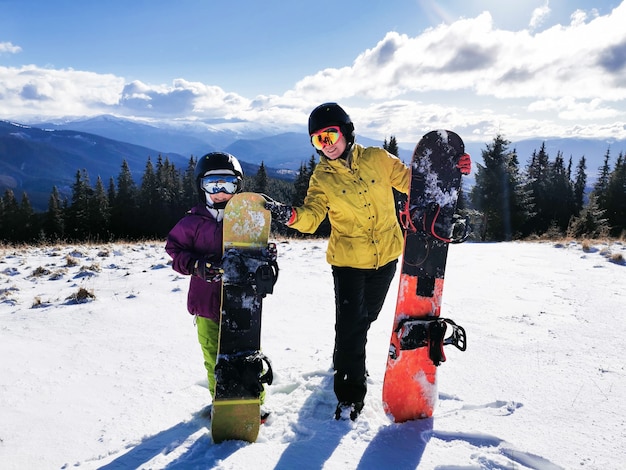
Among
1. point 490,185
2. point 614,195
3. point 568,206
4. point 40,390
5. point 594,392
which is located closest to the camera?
point 594,392

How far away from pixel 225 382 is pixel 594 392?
2.85m

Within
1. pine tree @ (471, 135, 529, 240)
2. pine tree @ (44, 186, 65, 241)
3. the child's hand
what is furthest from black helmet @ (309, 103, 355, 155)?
pine tree @ (44, 186, 65, 241)

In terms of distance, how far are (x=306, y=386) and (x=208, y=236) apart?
5.32 feet

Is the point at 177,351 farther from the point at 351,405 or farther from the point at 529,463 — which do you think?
the point at 529,463

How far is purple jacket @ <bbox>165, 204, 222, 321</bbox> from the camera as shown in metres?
2.87

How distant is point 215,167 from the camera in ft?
9.66

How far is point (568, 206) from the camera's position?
44.6m

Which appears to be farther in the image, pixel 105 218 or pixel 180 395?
pixel 105 218

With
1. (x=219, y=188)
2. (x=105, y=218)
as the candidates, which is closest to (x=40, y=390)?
(x=219, y=188)

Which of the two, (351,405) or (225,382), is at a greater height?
(225,382)

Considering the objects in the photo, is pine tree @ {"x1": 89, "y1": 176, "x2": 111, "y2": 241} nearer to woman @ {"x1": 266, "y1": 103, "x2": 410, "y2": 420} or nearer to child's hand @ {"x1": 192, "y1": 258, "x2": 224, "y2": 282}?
child's hand @ {"x1": 192, "y1": 258, "x2": 224, "y2": 282}

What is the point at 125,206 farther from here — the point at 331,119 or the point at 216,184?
the point at 331,119

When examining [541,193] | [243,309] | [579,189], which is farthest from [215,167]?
[579,189]

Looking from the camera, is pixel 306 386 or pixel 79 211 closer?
pixel 306 386
